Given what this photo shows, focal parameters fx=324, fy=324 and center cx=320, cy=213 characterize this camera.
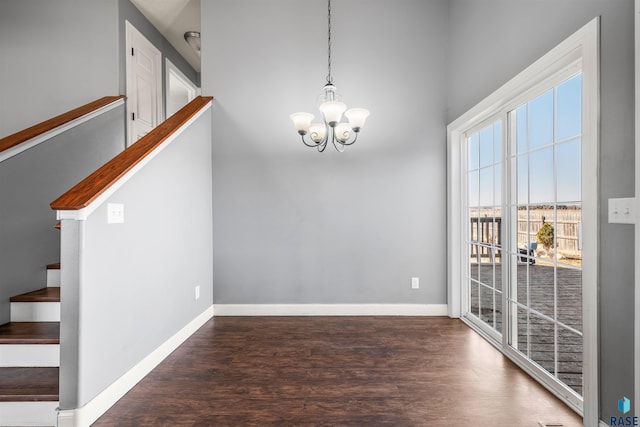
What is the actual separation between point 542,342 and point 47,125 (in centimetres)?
407

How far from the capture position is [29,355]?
183 centimetres

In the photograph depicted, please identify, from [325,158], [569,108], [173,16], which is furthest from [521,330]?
[173,16]

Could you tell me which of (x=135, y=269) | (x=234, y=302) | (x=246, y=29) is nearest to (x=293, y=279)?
(x=234, y=302)

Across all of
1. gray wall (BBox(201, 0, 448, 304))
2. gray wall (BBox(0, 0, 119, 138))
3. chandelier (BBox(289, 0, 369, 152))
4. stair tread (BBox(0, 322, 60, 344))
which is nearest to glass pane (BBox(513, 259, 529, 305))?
gray wall (BBox(201, 0, 448, 304))

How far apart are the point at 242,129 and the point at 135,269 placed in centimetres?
181

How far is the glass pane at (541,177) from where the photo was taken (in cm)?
196

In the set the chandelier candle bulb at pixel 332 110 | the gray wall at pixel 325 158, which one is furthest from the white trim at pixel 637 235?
the gray wall at pixel 325 158

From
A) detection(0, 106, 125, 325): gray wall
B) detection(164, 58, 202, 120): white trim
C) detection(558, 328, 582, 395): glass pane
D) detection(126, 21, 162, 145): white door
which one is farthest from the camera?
detection(164, 58, 202, 120): white trim

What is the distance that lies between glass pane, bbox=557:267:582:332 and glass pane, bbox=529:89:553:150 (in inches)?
30.9

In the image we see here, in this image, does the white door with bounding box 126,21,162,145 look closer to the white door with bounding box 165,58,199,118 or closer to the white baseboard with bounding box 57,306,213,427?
the white door with bounding box 165,58,199,118

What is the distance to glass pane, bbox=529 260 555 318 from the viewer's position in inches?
77.2

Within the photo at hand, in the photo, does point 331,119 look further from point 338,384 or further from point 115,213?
point 338,384

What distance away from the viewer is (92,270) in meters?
1.68

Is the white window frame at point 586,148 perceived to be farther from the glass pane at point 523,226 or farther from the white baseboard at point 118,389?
the white baseboard at point 118,389
